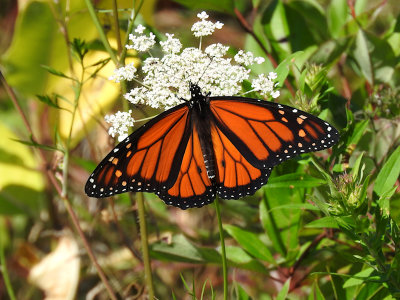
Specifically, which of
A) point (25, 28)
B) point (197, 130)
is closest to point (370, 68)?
point (197, 130)

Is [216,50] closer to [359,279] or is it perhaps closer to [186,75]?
[186,75]

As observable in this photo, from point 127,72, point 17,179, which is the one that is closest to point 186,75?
point 127,72

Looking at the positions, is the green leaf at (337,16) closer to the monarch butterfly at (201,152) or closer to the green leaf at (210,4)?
the green leaf at (210,4)

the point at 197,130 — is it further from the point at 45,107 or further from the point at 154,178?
the point at 45,107

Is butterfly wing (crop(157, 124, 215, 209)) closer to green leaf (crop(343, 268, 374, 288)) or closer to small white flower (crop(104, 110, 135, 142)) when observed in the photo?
small white flower (crop(104, 110, 135, 142))

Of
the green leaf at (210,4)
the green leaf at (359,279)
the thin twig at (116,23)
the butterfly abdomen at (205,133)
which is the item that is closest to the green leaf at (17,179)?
the green leaf at (210,4)

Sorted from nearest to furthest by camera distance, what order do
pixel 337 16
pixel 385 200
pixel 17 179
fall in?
pixel 385 200 → pixel 337 16 → pixel 17 179

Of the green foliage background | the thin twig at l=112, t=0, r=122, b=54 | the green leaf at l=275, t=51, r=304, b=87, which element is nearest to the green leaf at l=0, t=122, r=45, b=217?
the green foliage background

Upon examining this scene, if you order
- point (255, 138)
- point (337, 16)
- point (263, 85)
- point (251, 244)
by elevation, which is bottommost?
point (251, 244)
